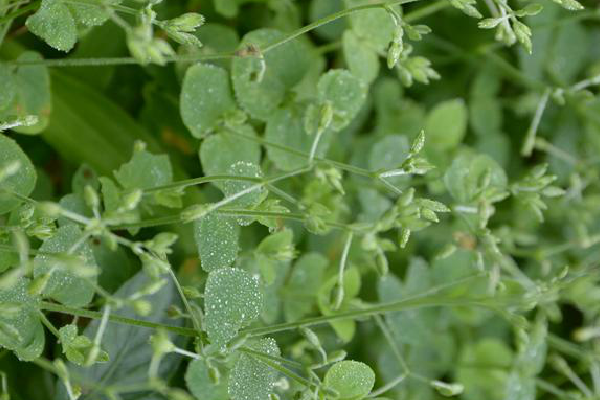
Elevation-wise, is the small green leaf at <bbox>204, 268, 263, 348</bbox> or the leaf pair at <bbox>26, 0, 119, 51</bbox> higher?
the leaf pair at <bbox>26, 0, 119, 51</bbox>

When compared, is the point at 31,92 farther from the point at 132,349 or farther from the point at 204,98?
the point at 132,349

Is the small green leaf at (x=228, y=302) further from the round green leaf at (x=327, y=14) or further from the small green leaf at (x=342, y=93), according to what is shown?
the round green leaf at (x=327, y=14)

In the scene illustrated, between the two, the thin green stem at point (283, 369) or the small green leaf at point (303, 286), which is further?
the small green leaf at point (303, 286)

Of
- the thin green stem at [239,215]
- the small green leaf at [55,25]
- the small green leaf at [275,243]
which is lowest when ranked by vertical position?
the small green leaf at [275,243]

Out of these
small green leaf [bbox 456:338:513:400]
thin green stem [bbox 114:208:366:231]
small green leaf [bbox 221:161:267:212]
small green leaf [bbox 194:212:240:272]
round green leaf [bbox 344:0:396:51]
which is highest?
round green leaf [bbox 344:0:396:51]

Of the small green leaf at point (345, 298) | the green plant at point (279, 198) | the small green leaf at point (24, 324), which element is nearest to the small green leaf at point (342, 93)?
the green plant at point (279, 198)

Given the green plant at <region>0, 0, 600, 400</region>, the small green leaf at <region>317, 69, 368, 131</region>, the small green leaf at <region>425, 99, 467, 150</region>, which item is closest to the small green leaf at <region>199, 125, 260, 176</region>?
the green plant at <region>0, 0, 600, 400</region>

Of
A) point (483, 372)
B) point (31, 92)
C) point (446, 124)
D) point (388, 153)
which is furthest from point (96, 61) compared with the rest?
point (483, 372)

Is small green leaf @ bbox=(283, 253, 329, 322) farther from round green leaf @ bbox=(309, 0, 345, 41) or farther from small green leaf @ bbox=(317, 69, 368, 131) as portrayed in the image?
round green leaf @ bbox=(309, 0, 345, 41)
